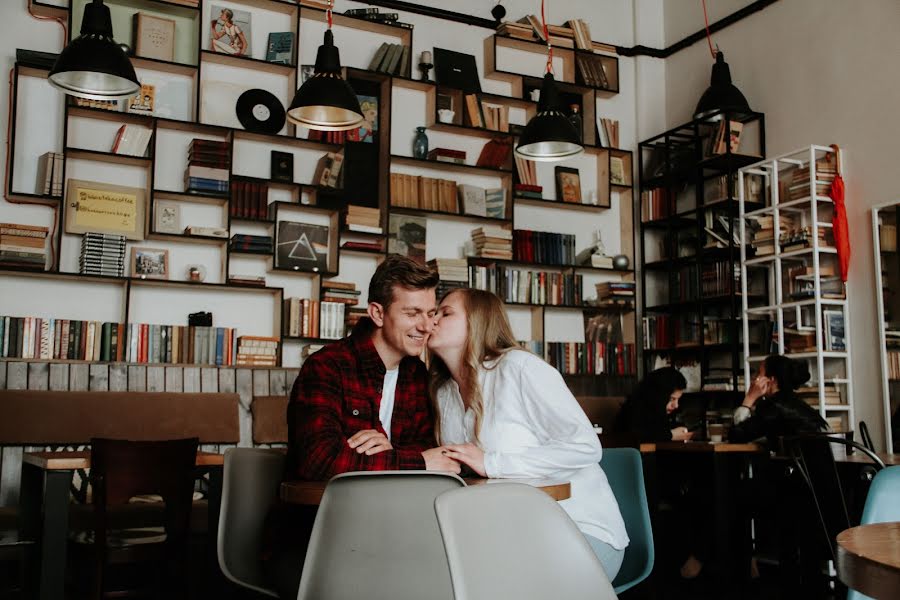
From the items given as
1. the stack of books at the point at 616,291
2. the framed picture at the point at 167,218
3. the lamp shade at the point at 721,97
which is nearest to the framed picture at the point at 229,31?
the framed picture at the point at 167,218

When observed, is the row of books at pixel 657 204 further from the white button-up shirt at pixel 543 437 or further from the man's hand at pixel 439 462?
the man's hand at pixel 439 462

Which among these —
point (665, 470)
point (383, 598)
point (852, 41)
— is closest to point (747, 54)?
point (852, 41)

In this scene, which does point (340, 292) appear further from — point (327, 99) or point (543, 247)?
point (327, 99)

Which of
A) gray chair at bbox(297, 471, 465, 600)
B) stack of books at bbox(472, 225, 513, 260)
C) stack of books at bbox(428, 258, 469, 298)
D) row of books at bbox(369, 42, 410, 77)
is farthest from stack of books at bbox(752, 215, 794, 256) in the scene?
gray chair at bbox(297, 471, 465, 600)

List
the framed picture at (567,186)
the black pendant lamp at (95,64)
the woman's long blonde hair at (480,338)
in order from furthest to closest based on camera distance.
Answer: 1. the framed picture at (567,186)
2. the black pendant lamp at (95,64)
3. the woman's long blonde hair at (480,338)

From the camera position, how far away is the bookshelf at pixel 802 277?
6.07m

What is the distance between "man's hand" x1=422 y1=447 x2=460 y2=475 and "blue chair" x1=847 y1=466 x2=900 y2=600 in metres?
0.95

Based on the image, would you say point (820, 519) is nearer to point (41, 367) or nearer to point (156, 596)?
point (156, 596)

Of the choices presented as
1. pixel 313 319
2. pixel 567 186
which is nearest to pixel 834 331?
pixel 567 186

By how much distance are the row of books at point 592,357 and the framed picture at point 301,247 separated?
1.88 meters

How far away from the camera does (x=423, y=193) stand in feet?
22.3

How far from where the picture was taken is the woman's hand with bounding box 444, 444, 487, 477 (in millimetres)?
2322

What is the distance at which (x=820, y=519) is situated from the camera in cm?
390

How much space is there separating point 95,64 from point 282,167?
2166mm
